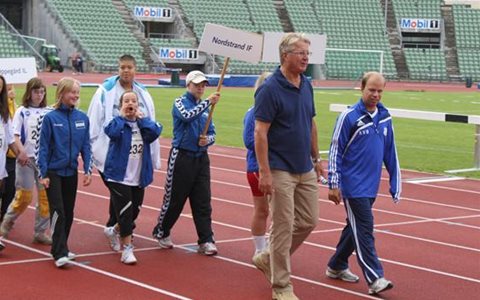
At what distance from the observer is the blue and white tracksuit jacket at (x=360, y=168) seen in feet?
25.6

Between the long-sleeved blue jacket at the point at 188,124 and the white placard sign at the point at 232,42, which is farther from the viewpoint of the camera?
the white placard sign at the point at 232,42

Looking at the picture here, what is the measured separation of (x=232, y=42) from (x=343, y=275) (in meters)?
2.55

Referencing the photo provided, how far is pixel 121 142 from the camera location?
892 cm

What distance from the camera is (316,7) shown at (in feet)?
217

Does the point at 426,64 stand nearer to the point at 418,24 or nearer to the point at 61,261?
the point at 418,24

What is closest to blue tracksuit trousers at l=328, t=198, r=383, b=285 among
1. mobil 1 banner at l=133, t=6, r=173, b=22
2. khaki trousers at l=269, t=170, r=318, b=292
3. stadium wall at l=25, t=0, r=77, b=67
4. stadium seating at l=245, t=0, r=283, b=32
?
khaki trousers at l=269, t=170, r=318, b=292

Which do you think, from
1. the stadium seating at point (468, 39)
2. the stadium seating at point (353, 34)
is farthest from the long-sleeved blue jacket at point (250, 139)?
the stadium seating at point (468, 39)

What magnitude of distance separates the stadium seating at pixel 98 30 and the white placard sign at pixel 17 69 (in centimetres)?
4307

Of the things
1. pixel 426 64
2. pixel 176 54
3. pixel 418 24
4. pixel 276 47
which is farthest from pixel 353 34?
pixel 276 47

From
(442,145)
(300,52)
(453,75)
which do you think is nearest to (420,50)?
(453,75)

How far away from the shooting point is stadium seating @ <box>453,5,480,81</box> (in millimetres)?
64062

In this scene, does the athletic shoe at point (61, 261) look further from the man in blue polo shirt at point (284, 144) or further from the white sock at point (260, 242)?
the man in blue polo shirt at point (284, 144)

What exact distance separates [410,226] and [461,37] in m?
56.8

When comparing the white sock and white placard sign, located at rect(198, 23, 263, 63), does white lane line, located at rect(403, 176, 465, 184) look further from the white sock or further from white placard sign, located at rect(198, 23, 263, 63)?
the white sock
